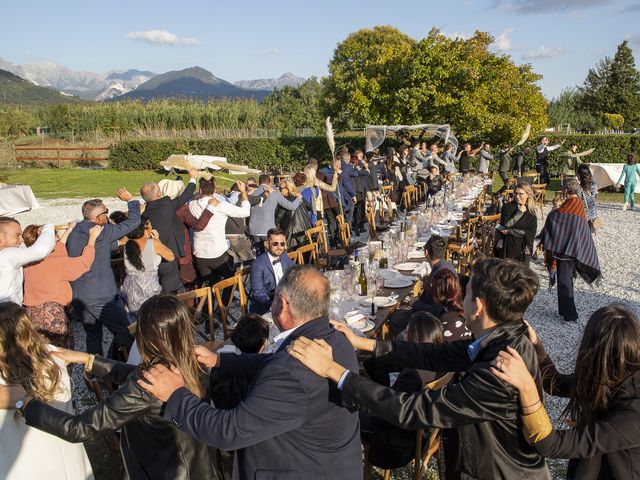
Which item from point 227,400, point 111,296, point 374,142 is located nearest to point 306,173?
point 111,296

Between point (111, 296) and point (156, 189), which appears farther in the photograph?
point (156, 189)

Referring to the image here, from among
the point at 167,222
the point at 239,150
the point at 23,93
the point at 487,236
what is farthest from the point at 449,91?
the point at 23,93

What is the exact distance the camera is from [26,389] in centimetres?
233

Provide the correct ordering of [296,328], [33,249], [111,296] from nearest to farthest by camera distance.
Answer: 1. [296,328]
2. [33,249]
3. [111,296]

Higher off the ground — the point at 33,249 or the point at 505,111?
the point at 505,111

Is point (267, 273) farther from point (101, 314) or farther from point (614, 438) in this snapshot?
point (614, 438)

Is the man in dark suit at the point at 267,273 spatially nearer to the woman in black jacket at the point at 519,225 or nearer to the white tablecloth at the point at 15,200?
the woman in black jacket at the point at 519,225

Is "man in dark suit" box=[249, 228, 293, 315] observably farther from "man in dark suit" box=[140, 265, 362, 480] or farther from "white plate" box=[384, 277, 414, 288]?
"man in dark suit" box=[140, 265, 362, 480]

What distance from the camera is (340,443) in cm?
200

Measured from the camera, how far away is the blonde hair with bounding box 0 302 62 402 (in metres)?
2.32

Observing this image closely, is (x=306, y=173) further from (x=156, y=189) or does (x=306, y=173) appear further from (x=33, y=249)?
(x=33, y=249)

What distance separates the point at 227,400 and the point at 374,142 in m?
18.0

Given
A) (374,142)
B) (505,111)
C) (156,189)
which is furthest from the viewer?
(505,111)

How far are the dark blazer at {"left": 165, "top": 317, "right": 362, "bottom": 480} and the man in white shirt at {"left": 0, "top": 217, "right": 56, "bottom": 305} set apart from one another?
9.40ft
